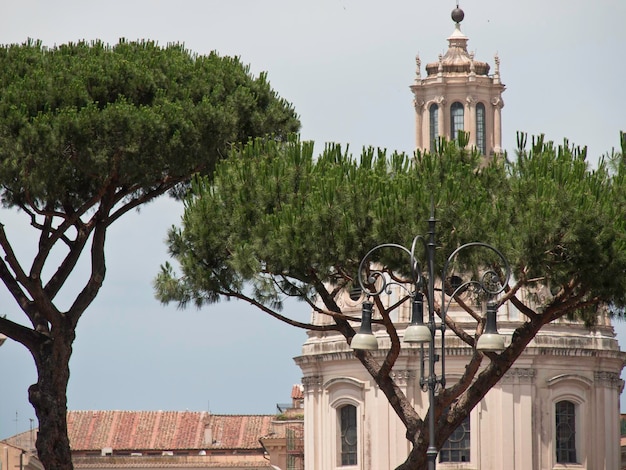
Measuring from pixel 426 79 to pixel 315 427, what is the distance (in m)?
13.5

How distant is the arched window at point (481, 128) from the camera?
71000 millimetres

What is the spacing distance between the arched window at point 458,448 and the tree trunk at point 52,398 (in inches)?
1391

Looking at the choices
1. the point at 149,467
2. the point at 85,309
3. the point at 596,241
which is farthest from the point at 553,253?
the point at 149,467

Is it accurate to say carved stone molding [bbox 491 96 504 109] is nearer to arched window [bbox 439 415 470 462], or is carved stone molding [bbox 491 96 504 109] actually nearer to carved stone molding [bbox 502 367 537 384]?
carved stone molding [bbox 502 367 537 384]

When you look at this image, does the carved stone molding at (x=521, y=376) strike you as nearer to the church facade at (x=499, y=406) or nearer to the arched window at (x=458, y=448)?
the church facade at (x=499, y=406)

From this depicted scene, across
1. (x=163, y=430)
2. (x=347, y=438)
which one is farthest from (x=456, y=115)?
(x=163, y=430)

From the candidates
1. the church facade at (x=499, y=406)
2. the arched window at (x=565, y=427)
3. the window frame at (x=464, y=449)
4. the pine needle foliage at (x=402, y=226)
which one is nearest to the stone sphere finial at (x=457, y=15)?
the church facade at (x=499, y=406)

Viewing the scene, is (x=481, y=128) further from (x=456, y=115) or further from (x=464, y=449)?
(x=464, y=449)

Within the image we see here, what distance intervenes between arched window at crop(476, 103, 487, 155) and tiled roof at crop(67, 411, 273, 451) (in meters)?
21.6

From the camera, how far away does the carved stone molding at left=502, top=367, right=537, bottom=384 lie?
66188 mm

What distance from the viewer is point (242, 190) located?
31.5 m

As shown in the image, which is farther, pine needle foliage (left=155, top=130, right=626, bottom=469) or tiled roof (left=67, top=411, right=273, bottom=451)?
tiled roof (left=67, top=411, right=273, bottom=451)

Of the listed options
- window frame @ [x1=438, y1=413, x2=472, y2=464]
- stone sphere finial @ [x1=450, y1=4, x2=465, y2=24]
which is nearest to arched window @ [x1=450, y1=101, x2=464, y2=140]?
stone sphere finial @ [x1=450, y1=4, x2=465, y2=24]

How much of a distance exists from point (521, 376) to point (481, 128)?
10108mm
